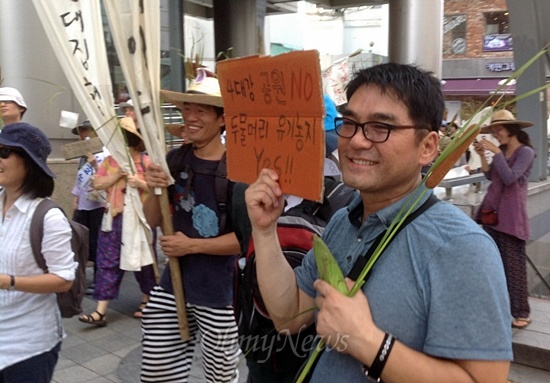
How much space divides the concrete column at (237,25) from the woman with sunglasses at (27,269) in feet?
30.3

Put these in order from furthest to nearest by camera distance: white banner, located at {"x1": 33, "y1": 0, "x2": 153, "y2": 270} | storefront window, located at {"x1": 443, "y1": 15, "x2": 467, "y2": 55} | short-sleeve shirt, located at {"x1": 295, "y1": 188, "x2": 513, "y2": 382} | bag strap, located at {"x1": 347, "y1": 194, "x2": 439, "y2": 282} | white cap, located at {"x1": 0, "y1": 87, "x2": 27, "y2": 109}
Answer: storefront window, located at {"x1": 443, "y1": 15, "x2": 467, "y2": 55}
white cap, located at {"x1": 0, "y1": 87, "x2": 27, "y2": 109}
white banner, located at {"x1": 33, "y1": 0, "x2": 153, "y2": 270}
bag strap, located at {"x1": 347, "y1": 194, "x2": 439, "y2": 282}
short-sleeve shirt, located at {"x1": 295, "y1": 188, "x2": 513, "y2": 382}

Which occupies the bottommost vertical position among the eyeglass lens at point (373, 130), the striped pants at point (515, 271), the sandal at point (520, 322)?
the sandal at point (520, 322)

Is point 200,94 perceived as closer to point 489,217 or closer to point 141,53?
point 141,53

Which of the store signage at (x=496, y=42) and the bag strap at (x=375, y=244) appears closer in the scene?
the bag strap at (x=375, y=244)

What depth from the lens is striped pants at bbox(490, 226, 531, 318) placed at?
4.61 metres

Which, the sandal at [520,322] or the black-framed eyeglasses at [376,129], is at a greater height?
the black-framed eyeglasses at [376,129]

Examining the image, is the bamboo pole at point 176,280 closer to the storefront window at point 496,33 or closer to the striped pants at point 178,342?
the striped pants at point 178,342

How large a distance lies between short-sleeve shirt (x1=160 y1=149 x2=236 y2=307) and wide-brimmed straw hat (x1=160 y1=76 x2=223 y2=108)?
12.8 inches

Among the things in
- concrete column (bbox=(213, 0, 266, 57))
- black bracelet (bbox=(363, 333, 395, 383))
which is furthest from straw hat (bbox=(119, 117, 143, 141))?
concrete column (bbox=(213, 0, 266, 57))

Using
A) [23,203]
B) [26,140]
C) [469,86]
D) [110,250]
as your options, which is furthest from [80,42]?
[469,86]

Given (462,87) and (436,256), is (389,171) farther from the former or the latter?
(462,87)

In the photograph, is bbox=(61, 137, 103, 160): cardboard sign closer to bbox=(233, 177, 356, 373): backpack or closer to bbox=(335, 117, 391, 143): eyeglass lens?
bbox=(233, 177, 356, 373): backpack

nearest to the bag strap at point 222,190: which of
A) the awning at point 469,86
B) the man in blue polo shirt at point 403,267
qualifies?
the man in blue polo shirt at point 403,267

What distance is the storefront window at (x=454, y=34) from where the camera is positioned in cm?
3016
